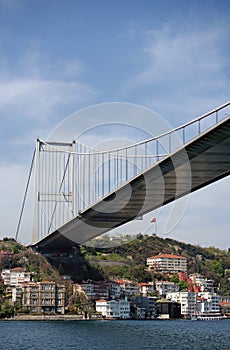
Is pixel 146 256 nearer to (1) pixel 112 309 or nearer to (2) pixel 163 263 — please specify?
(2) pixel 163 263

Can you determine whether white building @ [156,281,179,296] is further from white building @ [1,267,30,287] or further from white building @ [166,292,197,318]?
white building @ [1,267,30,287]

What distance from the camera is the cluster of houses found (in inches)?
1519

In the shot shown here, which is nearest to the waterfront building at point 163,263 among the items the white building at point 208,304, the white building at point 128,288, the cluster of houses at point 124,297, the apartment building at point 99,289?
the cluster of houses at point 124,297

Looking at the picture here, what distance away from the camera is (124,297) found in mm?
43969

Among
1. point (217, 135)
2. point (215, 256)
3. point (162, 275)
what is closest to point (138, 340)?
point (217, 135)

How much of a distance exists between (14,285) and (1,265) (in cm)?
485

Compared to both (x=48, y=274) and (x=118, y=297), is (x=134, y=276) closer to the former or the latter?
(x=118, y=297)

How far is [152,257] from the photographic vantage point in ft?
187

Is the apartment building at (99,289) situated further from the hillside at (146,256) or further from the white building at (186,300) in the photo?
the white building at (186,300)

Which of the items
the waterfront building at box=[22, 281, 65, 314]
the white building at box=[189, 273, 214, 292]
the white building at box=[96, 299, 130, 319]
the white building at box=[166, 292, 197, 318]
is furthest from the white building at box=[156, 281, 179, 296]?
the waterfront building at box=[22, 281, 65, 314]

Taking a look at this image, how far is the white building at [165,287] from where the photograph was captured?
49594mm

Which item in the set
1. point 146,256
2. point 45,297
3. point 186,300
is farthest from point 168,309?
point 146,256

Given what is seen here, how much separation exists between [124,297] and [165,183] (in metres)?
25.6

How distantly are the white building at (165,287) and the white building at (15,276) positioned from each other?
10.9 meters
